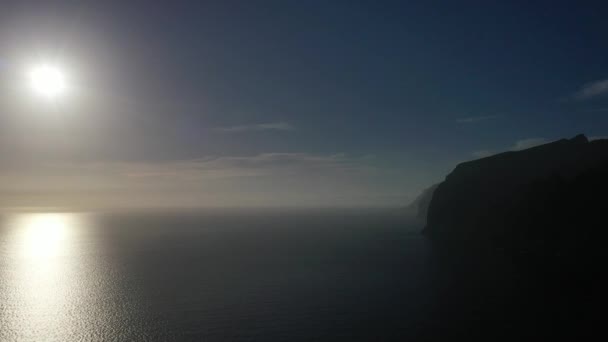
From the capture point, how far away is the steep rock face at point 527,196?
106 meters

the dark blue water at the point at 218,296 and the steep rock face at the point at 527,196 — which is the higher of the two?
the steep rock face at the point at 527,196

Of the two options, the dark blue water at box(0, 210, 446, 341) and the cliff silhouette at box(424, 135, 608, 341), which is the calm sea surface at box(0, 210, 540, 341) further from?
the cliff silhouette at box(424, 135, 608, 341)

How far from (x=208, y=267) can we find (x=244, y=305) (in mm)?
50723

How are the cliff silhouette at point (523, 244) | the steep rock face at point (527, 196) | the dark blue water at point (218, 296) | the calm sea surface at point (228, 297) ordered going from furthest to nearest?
the steep rock face at point (527, 196) < the dark blue water at point (218, 296) < the cliff silhouette at point (523, 244) < the calm sea surface at point (228, 297)

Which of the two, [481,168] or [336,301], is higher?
[481,168]

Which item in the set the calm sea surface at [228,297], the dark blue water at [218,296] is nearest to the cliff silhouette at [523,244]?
the calm sea surface at [228,297]

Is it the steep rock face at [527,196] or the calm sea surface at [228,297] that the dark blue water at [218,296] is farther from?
the steep rock face at [527,196]

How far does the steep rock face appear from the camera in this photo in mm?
105875

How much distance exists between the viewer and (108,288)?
9719 cm

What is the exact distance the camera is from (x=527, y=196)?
12594 centimetres

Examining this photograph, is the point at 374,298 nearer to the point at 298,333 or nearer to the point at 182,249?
the point at 298,333

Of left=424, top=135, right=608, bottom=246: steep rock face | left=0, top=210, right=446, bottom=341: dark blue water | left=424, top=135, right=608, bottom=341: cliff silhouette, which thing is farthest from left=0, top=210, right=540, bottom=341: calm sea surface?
left=424, top=135, right=608, bottom=246: steep rock face

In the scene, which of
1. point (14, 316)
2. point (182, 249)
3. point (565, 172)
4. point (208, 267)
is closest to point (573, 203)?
point (565, 172)

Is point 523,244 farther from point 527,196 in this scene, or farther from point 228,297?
point 228,297
